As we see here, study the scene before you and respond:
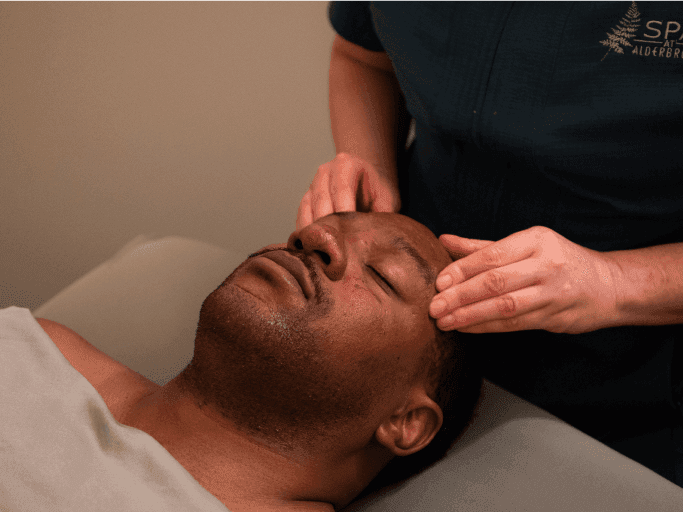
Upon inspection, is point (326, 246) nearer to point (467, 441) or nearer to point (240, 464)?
point (240, 464)

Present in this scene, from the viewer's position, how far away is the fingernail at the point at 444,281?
834 mm

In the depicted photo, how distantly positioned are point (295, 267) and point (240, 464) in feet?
1.04

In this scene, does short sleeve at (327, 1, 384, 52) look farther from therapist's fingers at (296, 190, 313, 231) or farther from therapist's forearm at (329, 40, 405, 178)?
therapist's fingers at (296, 190, 313, 231)

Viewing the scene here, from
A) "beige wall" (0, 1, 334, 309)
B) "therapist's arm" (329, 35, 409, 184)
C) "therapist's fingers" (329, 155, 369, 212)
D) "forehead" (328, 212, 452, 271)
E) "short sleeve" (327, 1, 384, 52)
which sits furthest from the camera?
"beige wall" (0, 1, 334, 309)

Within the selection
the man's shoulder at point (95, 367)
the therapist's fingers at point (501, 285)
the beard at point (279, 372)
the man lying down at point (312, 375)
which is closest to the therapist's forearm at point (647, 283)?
the therapist's fingers at point (501, 285)

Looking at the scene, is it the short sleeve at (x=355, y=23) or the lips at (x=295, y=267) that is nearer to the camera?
the lips at (x=295, y=267)

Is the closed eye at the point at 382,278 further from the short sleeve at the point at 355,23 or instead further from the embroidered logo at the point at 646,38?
the short sleeve at the point at 355,23

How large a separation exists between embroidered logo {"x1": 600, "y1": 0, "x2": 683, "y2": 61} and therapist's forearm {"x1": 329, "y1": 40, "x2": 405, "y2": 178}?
0.58m

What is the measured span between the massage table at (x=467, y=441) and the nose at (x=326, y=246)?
413 millimetres

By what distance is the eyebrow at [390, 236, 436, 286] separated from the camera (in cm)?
90

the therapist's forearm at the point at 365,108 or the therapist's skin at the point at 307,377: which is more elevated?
the therapist's forearm at the point at 365,108

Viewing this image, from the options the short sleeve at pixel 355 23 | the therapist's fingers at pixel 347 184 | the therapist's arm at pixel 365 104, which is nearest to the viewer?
the therapist's fingers at pixel 347 184

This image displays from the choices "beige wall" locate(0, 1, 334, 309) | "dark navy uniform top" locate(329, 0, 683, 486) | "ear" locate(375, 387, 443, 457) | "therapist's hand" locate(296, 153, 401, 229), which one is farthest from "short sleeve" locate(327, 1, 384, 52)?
"ear" locate(375, 387, 443, 457)

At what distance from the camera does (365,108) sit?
133 centimetres
